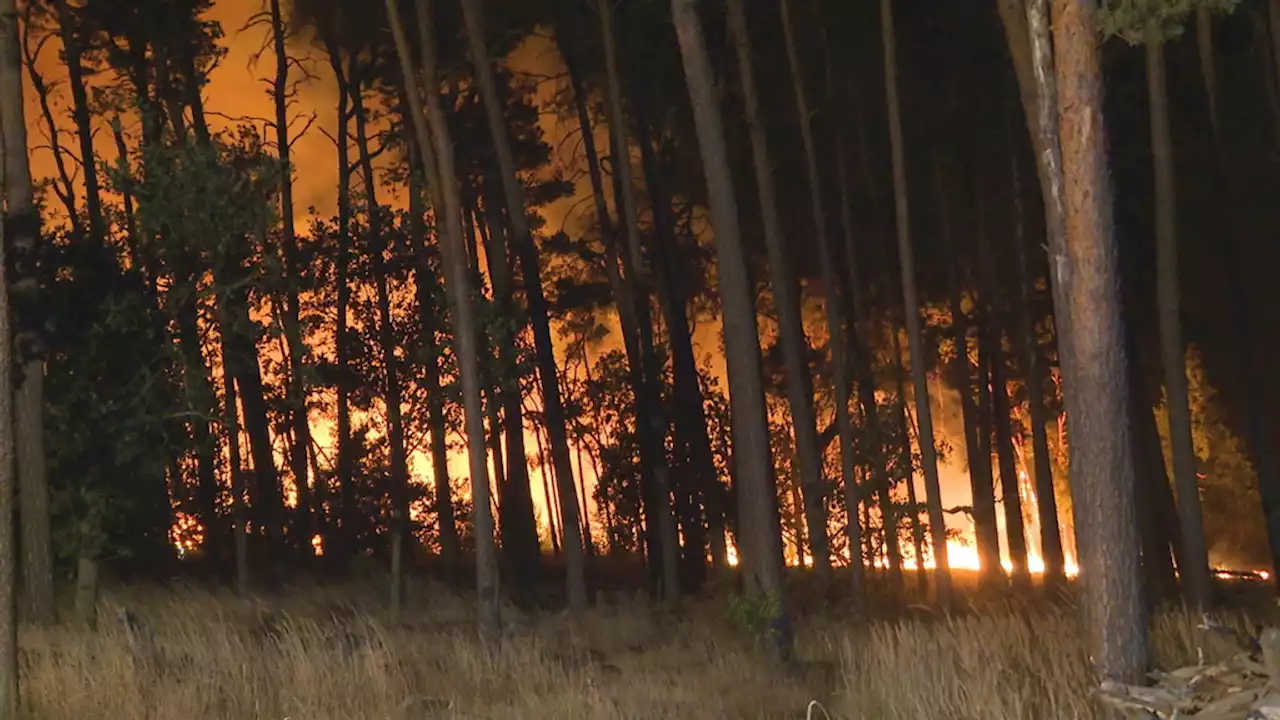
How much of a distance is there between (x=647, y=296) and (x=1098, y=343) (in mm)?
11207

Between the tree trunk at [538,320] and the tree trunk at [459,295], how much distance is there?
160 centimetres

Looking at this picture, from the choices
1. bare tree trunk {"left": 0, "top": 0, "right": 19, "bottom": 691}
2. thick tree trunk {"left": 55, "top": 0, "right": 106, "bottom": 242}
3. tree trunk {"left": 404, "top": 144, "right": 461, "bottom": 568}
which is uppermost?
thick tree trunk {"left": 55, "top": 0, "right": 106, "bottom": 242}

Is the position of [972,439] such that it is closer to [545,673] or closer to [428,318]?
[428,318]

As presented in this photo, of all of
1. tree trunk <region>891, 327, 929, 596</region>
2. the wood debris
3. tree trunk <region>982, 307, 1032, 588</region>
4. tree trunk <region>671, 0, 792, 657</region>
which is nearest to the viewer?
the wood debris

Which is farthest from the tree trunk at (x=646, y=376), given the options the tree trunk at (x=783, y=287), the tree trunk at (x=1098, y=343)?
the tree trunk at (x=1098, y=343)

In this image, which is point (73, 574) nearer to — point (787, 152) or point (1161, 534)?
point (787, 152)

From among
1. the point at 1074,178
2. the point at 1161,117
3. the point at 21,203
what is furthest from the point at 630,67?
the point at 1074,178

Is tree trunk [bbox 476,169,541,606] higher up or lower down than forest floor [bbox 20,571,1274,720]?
higher up

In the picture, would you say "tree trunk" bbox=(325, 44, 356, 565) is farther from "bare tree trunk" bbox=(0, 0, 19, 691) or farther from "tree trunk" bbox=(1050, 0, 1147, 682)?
"tree trunk" bbox=(1050, 0, 1147, 682)

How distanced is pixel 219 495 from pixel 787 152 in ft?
44.4

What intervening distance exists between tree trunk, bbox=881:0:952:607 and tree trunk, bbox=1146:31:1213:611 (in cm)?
337

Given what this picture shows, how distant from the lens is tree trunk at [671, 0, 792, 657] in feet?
37.3

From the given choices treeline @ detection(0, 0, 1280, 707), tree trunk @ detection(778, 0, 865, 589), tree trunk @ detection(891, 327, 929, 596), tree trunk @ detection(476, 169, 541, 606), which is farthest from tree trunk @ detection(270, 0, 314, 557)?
tree trunk @ detection(891, 327, 929, 596)

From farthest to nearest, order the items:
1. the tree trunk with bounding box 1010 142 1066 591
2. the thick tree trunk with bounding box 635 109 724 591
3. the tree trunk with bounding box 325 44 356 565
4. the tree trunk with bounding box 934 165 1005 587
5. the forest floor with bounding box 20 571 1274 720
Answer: the tree trunk with bounding box 934 165 1005 587 < the tree trunk with bounding box 1010 142 1066 591 < the thick tree trunk with bounding box 635 109 724 591 < the tree trunk with bounding box 325 44 356 565 < the forest floor with bounding box 20 571 1274 720
